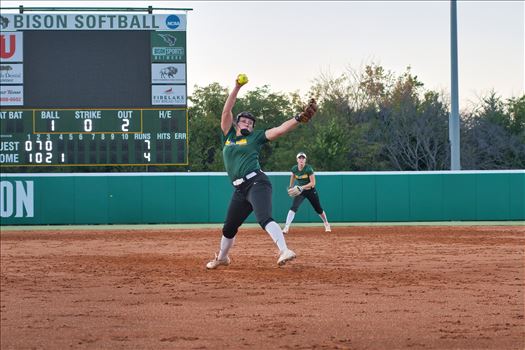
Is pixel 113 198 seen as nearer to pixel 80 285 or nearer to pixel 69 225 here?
pixel 69 225

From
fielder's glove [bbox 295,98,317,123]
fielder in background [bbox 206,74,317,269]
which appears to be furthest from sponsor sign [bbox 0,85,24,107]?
fielder's glove [bbox 295,98,317,123]

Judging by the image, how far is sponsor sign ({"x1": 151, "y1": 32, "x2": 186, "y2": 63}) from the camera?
23266mm

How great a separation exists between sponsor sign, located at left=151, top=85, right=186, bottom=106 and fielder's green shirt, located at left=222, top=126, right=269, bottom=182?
40.2 ft

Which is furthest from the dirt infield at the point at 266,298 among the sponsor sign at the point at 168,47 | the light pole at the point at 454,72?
the light pole at the point at 454,72

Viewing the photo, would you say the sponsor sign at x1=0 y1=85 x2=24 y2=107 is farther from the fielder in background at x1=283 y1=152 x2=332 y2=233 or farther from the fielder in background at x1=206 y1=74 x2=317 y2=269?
the fielder in background at x1=206 y1=74 x2=317 y2=269

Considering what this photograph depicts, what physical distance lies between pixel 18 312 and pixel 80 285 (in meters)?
2.14

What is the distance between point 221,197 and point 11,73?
6.93 meters

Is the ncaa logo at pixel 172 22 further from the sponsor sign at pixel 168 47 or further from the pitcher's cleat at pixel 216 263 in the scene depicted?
the pitcher's cleat at pixel 216 263

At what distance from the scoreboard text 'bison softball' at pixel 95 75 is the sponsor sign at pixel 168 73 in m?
0.03

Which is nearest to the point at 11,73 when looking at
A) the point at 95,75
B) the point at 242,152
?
the point at 95,75

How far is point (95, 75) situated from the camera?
23.2 metres

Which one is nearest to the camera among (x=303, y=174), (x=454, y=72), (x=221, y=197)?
(x=303, y=174)

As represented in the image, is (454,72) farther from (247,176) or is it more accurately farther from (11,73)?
(247,176)

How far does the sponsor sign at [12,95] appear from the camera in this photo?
23266 mm
